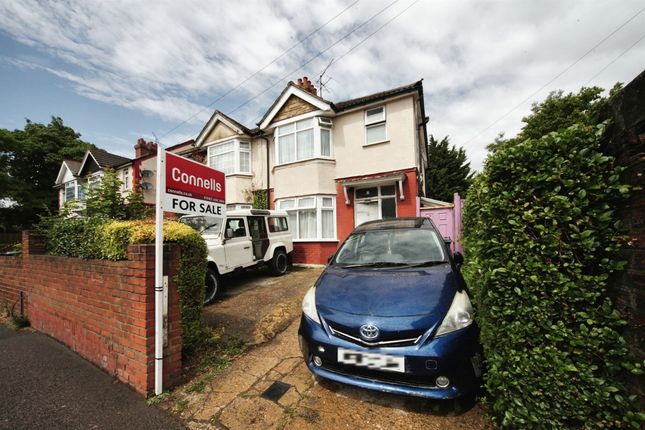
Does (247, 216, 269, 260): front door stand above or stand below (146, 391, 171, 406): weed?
above

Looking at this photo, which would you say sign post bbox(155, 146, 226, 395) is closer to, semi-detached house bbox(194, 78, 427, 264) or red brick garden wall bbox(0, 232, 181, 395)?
red brick garden wall bbox(0, 232, 181, 395)

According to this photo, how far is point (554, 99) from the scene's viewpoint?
66.2 feet

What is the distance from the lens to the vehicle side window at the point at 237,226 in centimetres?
621

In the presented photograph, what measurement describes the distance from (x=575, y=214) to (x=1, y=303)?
9.19 metres

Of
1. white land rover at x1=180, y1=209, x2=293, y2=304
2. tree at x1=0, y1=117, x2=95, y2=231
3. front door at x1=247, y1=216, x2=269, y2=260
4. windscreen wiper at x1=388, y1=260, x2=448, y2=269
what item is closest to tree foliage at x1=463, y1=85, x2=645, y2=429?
windscreen wiper at x1=388, y1=260, x2=448, y2=269

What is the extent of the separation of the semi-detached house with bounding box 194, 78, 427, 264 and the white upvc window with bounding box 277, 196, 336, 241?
4 cm

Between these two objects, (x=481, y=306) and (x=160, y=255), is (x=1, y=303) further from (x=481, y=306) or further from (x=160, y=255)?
(x=481, y=306)

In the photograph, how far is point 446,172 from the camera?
23797mm

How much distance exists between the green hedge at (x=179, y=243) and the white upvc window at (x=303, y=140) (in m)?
7.72

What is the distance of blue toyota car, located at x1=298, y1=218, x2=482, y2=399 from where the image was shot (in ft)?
6.42

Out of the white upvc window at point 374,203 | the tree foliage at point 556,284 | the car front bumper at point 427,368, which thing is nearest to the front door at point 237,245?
the car front bumper at point 427,368

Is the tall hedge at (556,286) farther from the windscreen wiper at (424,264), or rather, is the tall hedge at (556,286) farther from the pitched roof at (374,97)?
the pitched roof at (374,97)

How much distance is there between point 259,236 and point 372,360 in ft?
18.3

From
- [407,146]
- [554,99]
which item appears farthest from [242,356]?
[554,99]
